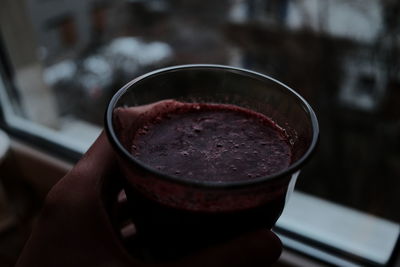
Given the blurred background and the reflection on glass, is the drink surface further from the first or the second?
the reflection on glass

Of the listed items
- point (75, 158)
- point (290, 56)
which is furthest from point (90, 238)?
point (290, 56)

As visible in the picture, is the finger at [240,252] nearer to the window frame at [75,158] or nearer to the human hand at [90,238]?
the human hand at [90,238]

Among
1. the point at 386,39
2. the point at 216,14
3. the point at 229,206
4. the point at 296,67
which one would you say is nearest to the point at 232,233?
the point at 229,206

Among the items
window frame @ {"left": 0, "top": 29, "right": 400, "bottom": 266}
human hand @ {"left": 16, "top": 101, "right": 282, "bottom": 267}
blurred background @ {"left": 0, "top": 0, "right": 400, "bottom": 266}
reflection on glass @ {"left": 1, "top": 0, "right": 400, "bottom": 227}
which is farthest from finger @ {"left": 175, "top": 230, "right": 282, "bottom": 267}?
reflection on glass @ {"left": 1, "top": 0, "right": 400, "bottom": 227}

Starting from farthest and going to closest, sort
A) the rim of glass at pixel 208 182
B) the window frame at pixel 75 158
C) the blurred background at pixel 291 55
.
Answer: the blurred background at pixel 291 55
the window frame at pixel 75 158
the rim of glass at pixel 208 182

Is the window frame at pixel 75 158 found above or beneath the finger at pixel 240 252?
beneath

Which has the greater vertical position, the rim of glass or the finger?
the rim of glass

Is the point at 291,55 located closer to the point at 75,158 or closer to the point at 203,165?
the point at 75,158

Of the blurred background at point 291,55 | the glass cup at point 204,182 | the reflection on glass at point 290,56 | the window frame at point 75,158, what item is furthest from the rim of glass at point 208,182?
the reflection on glass at point 290,56
